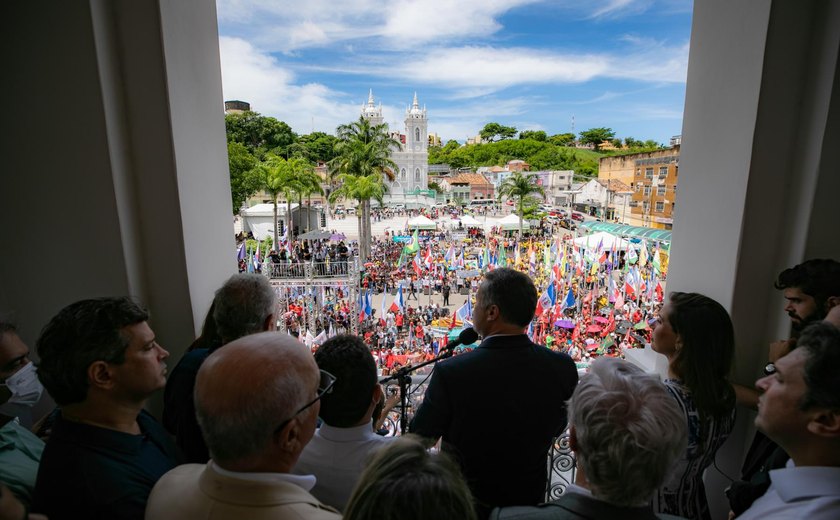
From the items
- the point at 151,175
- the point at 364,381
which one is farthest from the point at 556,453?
the point at 151,175

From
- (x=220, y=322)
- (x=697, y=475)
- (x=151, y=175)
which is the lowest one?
(x=697, y=475)

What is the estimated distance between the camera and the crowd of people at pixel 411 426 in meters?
0.77

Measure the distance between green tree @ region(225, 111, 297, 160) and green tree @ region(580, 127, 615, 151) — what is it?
52.6 m

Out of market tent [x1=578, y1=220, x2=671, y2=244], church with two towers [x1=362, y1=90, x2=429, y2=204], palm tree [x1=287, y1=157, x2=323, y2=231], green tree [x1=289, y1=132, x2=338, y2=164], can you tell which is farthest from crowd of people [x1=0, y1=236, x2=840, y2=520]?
green tree [x1=289, y1=132, x2=338, y2=164]

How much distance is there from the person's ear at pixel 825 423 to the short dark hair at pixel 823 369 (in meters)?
0.01

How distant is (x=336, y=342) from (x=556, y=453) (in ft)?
4.74

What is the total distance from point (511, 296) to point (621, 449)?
701 mm

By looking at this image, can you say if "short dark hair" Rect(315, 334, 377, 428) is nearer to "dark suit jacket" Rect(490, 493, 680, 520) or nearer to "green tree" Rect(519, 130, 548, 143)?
"dark suit jacket" Rect(490, 493, 680, 520)

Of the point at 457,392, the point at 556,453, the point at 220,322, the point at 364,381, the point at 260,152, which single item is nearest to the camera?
the point at 364,381

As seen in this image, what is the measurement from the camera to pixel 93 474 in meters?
0.92

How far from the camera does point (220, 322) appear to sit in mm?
1402

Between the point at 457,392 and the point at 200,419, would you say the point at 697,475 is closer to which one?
the point at 457,392

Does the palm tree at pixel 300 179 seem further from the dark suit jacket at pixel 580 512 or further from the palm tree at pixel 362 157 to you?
the dark suit jacket at pixel 580 512

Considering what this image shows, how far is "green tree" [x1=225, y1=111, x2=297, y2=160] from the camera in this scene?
40156 millimetres
